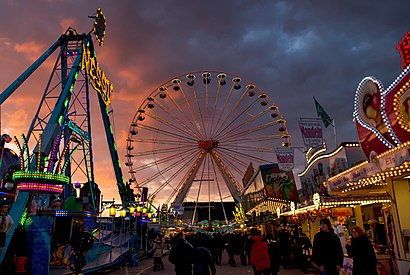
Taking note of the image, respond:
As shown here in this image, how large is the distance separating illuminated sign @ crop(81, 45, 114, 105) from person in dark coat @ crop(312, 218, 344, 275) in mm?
20959

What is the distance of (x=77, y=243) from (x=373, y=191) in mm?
10539

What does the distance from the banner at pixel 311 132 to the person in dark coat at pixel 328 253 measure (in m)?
8.37

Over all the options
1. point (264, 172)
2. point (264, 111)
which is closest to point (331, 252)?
point (264, 172)

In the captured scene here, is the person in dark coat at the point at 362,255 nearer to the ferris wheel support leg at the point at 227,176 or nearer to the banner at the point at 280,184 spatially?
the banner at the point at 280,184

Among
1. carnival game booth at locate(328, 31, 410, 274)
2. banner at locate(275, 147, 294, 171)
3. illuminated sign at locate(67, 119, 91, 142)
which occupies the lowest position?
carnival game booth at locate(328, 31, 410, 274)

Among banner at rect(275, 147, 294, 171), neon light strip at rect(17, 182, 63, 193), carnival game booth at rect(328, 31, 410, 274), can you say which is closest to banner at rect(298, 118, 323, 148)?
carnival game booth at rect(328, 31, 410, 274)

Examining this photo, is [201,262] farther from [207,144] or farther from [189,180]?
[189,180]

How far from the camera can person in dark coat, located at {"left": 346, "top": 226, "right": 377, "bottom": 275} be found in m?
5.45

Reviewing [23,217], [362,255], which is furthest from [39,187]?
[362,255]

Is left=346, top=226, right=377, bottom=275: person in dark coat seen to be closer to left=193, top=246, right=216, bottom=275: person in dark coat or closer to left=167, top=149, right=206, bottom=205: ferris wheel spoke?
left=193, top=246, right=216, bottom=275: person in dark coat

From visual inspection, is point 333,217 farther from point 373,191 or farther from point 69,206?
point 69,206

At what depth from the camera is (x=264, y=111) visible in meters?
28.6

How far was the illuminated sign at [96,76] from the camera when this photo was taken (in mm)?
23688

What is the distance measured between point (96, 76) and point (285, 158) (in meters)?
16.7
